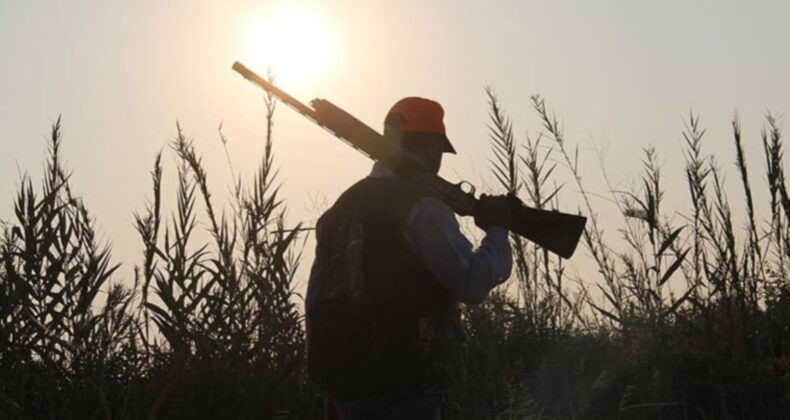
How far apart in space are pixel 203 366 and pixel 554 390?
6.83 feet

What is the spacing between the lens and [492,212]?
14.9 ft

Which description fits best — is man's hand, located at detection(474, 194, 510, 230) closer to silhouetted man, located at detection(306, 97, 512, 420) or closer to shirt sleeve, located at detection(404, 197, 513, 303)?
silhouetted man, located at detection(306, 97, 512, 420)

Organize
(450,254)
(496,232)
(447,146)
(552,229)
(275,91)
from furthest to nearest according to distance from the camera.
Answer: (275,91) < (552,229) < (447,146) < (496,232) < (450,254)

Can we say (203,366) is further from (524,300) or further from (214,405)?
(524,300)

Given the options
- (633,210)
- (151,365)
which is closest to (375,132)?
(151,365)

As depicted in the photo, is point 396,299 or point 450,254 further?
point 396,299

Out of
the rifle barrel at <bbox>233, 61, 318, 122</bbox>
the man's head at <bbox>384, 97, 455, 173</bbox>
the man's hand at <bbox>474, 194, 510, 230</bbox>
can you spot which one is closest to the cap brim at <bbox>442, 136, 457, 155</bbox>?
the man's head at <bbox>384, 97, 455, 173</bbox>

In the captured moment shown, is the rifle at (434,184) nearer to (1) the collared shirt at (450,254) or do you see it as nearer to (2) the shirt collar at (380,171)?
(2) the shirt collar at (380,171)

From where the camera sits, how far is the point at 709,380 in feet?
20.5

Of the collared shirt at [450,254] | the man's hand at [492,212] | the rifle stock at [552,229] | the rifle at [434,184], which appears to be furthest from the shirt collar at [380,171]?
the rifle stock at [552,229]

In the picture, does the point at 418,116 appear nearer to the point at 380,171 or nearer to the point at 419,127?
the point at 419,127

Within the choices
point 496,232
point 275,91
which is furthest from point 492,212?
point 275,91

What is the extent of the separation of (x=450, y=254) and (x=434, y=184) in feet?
1.94

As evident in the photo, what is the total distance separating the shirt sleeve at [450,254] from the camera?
4066mm
